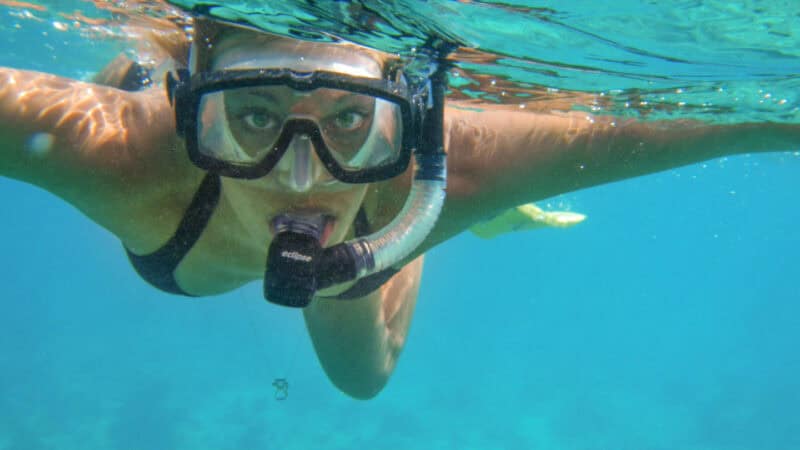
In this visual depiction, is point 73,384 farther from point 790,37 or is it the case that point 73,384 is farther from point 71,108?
point 790,37

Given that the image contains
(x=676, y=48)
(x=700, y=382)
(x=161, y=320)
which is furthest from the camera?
(x=161, y=320)

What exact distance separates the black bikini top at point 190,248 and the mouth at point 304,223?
0.79 metres

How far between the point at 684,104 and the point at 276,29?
462 cm

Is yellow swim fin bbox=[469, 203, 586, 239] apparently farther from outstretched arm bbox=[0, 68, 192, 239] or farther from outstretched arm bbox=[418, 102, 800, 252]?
outstretched arm bbox=[0, 68, 192, 239]

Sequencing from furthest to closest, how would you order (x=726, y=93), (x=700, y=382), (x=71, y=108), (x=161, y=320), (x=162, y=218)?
(x=161, y=320)
(x=700, y=382)
(x=726, y=93)
(x=162, y=218)
(x=71, y=108)

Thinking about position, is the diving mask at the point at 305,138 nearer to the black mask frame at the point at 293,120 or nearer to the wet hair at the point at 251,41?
the black mask frame at the point at 293,120

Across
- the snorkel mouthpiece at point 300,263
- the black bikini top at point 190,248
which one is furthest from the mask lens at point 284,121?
the black bikini top at point 190,248

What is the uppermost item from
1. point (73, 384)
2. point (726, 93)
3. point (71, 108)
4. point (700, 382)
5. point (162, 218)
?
point (726, 93)

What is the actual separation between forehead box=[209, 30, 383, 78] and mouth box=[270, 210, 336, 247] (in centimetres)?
69

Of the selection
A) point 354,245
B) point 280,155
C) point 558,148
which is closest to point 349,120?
point 280,155

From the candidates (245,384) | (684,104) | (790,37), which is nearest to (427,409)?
(245,384)

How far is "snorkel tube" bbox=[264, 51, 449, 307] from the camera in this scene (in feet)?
8.63

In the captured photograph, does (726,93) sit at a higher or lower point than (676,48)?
lower

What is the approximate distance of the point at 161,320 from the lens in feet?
137
